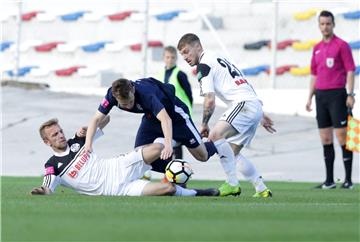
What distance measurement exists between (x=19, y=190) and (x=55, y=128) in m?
1.72

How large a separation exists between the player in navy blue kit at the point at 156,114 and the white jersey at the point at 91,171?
8.8 inches

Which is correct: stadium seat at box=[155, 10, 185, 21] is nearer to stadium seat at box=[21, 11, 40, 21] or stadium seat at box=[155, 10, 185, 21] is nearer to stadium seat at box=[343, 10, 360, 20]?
stadium seat at box=[21, 11, 40, 21]

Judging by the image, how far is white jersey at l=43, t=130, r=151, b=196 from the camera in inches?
492

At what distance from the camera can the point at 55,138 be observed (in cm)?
1253

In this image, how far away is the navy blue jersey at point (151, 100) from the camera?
12281 millimetres

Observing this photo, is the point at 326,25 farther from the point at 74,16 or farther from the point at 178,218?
the point at 74,16

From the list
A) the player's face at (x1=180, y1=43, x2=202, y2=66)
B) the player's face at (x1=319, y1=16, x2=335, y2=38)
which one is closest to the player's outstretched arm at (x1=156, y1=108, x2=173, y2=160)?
the player's face at (x1=180, y1=43, x2=202, y2=66)

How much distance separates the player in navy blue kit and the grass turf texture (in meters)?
0.75

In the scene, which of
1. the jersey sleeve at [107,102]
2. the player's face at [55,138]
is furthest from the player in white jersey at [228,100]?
the player's face at [55,138]

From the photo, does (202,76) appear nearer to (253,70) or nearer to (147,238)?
(147,238)

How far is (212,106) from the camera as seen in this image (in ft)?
43.1

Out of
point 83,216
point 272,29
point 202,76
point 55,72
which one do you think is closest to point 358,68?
point 272,29

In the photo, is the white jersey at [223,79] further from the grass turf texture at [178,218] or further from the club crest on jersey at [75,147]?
the club crest on jersey at [75,147]

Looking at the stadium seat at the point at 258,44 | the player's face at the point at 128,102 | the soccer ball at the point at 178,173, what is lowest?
the soccer ball at the point at 178,173
